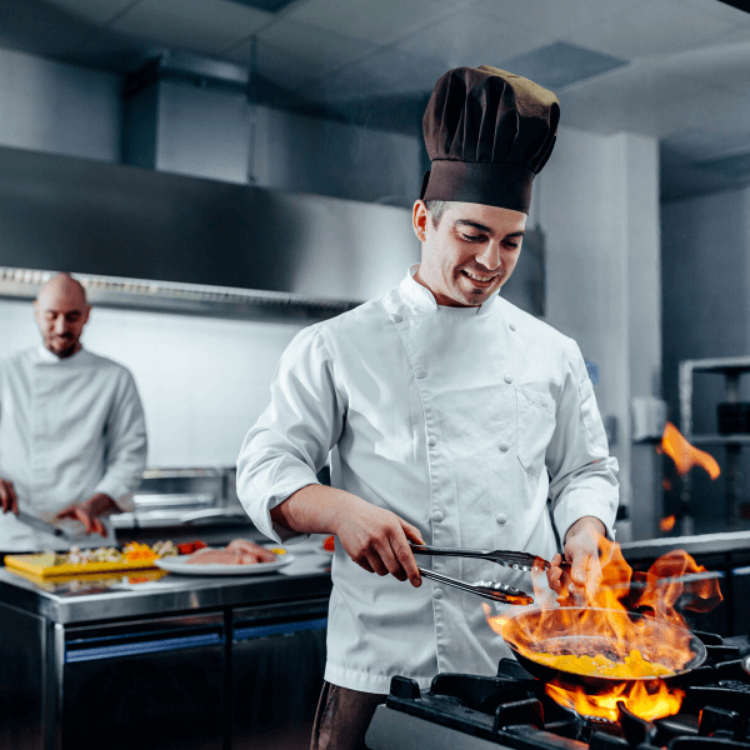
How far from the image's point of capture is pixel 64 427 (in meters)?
3.09

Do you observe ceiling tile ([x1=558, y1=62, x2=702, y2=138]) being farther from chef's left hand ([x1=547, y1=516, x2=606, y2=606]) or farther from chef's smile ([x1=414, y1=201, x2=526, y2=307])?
chef's left hand ([x1=547, y1=516, x2=606, y2=606])

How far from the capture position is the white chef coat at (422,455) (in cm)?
126

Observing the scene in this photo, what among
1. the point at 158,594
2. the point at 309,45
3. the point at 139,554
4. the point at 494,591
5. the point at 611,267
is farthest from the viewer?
the point at 611,267

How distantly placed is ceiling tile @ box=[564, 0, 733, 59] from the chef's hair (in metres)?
2.54

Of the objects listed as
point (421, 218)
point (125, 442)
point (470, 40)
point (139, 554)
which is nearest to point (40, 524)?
point (139, 554)

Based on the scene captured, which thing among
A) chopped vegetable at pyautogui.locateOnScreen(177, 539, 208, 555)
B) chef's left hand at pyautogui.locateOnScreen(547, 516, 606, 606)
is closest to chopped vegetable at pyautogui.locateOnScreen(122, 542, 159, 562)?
chopped vegetable at pyautogui.locateOnScreen(177, 539, 208, 555)

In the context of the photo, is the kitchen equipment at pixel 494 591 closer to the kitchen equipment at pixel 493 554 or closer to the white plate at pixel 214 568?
the kitchen equipment at pixel 493 554

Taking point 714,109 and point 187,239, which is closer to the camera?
point 187,239

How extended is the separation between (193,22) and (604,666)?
3246 mm

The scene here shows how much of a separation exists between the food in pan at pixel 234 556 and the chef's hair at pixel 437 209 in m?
1.21

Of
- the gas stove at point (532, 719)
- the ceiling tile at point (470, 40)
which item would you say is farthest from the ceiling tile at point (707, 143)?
the gas stove at point (532, 719)

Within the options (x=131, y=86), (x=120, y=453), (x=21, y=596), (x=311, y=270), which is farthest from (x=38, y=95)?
(x=21, y=596)

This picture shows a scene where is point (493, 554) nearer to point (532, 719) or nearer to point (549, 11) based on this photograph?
point (532, 719)

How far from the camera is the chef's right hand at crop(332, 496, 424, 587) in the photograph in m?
1.03
